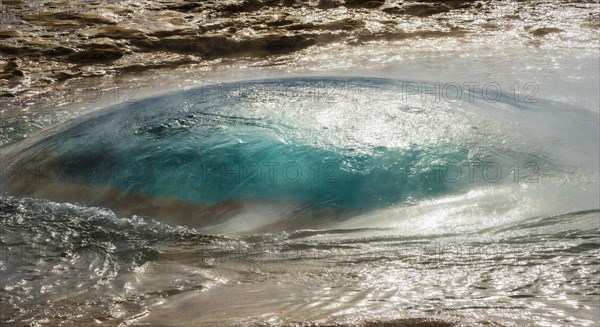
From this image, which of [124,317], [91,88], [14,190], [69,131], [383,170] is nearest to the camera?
[124,317]

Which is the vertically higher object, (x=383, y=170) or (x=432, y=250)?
(x=383, y=170)

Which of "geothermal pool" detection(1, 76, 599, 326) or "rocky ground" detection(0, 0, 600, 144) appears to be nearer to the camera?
"geothermal pool" detection(1, 76, 599, 326)

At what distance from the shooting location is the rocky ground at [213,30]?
6672 mm

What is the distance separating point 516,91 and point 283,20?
358 cm

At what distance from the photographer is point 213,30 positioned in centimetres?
759

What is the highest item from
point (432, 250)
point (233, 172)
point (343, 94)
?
point (343, 94)

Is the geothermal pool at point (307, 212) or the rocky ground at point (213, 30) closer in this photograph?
the geothermal pool at point (307, 212)

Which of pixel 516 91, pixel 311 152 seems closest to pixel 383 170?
pixel 311 152

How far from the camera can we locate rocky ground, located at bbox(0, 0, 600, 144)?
6672 millimetres

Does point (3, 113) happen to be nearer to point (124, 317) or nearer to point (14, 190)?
point (14, 190)

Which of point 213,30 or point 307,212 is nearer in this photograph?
point 307,212

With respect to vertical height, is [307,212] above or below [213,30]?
below

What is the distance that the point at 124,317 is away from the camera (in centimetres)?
249

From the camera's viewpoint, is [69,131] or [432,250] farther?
[69,131]
